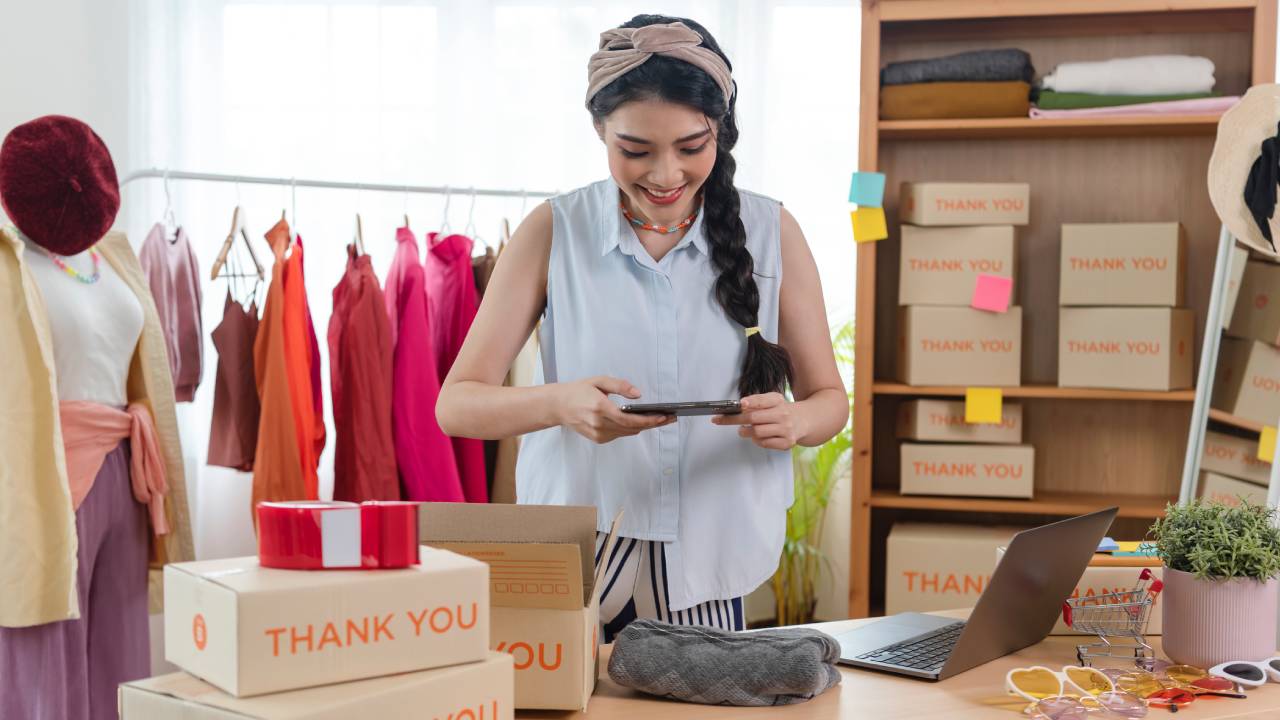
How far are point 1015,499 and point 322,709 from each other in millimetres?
2691

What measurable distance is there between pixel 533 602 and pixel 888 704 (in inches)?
17.4

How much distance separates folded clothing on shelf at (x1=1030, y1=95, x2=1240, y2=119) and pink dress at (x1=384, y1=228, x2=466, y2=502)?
1.84 m

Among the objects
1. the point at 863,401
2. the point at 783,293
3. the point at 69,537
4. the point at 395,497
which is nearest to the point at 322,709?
the point at 783,293

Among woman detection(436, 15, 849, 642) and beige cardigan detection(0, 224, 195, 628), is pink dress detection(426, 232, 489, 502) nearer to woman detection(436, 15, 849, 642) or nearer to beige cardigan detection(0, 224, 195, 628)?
A: beige cardigan detection(0, 224, 195, 628)

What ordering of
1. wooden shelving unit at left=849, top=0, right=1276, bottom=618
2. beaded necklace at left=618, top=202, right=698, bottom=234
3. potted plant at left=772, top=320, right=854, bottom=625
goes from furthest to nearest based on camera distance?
potted plant at left=772, top=320, right=854, bottom=625, wooden shelving unit at left=849, top=0, right=1276, bottom=618, beaded necklace at left=618, top=202, right=698, bottom=234

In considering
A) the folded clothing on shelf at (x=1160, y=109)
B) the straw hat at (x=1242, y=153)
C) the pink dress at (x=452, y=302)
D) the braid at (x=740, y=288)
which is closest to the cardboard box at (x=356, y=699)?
the braid at (x=740, y=288)

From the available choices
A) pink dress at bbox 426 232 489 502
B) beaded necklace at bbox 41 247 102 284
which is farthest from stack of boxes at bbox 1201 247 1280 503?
beaded necklace at bbox 41 247 102 284

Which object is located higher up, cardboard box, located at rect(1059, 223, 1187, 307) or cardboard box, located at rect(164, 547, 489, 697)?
cardboard box, located at rect(1059, 223, 1187, 307)

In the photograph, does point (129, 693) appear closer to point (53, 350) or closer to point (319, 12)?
point (53, 350)

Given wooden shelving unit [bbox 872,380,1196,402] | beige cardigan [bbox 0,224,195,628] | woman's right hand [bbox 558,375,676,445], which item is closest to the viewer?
woman's right hand [bbox 558,375,676,445]

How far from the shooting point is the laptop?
4.55ft

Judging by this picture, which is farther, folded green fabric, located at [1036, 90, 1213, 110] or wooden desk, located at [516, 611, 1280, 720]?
folded green fabric, located at [1036, 90, 1213, 110]

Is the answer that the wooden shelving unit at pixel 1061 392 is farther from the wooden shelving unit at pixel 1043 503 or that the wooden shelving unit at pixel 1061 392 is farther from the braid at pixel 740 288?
the braid at pixel 740 288

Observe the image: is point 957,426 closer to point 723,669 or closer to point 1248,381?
point 1248,381
